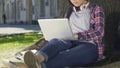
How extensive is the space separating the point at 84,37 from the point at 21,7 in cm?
4548

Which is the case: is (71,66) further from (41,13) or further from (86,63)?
(41,13)

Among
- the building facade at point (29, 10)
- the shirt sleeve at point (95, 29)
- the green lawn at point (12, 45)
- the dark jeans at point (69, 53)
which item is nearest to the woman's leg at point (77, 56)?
the dark jeans at point (69, 53)

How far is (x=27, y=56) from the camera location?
4.92 meters

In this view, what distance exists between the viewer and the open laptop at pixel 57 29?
17.3 feet

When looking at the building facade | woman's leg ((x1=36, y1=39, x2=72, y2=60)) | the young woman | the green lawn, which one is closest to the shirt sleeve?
the young woman

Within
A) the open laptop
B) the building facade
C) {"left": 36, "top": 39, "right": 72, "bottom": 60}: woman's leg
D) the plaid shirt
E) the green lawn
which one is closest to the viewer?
{"left": 36, "top": 39, "right": 72, "bottom": 60}: woman's leg

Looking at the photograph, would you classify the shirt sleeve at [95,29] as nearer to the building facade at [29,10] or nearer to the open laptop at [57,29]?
the open laptop at [57,29]

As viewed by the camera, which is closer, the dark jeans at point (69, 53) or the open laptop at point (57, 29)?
the dark jeans at point (69, 53)

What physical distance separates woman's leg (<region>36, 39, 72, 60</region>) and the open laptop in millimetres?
105

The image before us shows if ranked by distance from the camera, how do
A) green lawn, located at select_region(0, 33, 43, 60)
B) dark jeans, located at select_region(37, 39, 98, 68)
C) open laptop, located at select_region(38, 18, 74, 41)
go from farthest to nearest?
green lawn, located at select_region(0, 33, 43, 60), open laptop, located at select_region(38, 18, 74, 41), dark jeans, located at select_region(37, 39, 98, 68)

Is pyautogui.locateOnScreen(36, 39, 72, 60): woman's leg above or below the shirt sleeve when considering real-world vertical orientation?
below

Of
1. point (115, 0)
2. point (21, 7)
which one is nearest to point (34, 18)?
point (21, 7)

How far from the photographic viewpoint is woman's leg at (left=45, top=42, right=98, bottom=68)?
205 inches

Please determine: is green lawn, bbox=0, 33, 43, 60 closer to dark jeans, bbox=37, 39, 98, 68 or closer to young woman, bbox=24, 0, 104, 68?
young woman, bbox=24, 0, 104, 68
